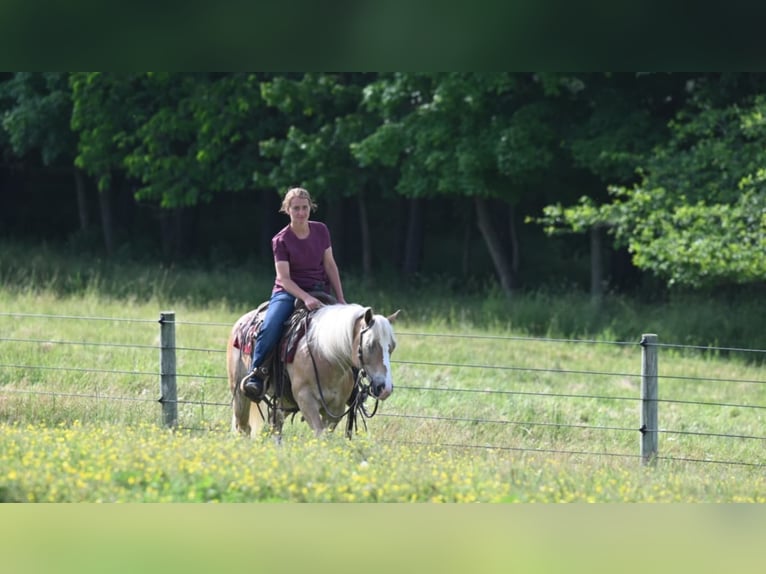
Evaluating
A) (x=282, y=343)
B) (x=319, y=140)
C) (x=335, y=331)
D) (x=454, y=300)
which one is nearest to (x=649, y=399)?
(x=335, y=331)

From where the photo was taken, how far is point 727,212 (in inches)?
773

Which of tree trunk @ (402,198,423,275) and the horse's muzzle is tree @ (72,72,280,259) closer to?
tree trunk @ (402,198,423,275)

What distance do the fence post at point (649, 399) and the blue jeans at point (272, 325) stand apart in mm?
3365

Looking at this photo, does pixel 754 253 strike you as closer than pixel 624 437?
No

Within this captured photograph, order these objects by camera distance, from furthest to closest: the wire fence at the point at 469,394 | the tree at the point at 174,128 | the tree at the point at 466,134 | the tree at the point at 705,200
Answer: the tree at the point at 174,128, the tree at the point at 466,134, the tree at the point at 705,200, the wire fence at the point at 469,394

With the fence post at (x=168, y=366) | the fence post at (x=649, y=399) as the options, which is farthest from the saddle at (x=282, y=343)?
the fence post at (x=649, y=399)

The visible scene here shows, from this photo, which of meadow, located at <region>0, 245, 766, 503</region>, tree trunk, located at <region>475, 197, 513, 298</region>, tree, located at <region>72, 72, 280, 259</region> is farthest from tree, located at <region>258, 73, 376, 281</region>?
tree trunk, located at <region>475, 197, 513, 298</region>

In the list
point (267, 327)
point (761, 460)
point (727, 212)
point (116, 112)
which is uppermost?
point (116, 112)

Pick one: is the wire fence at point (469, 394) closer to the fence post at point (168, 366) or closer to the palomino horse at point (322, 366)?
the fence post at point (168, 366)

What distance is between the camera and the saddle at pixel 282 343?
9375mm

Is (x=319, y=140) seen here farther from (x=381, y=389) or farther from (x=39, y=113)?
(x=381, y=389)
